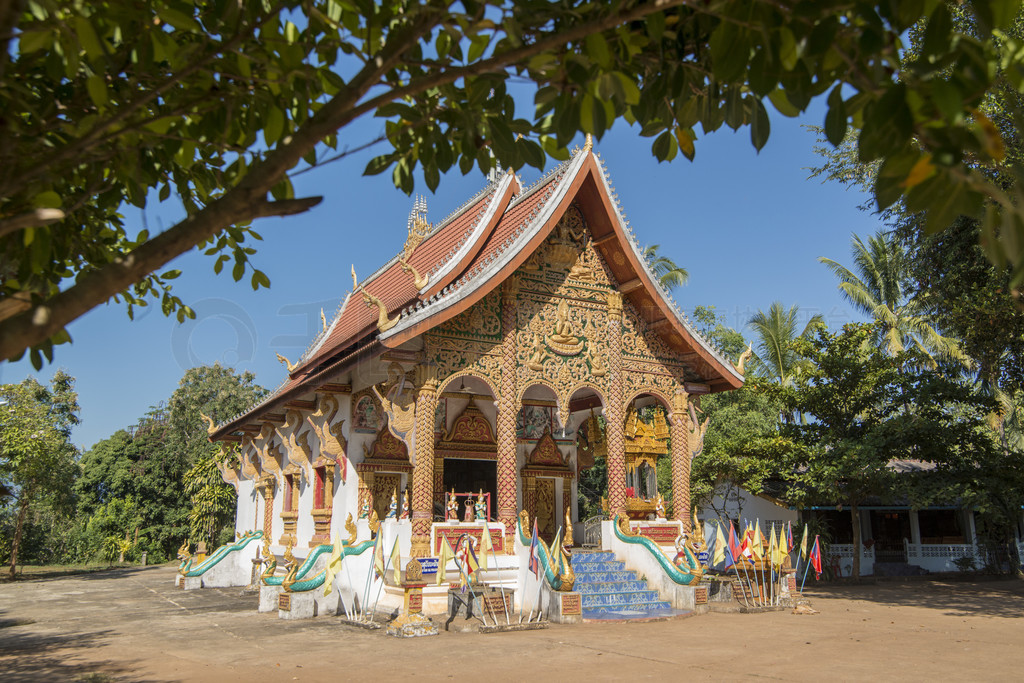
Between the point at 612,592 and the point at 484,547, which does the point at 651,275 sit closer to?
the point at 612,592

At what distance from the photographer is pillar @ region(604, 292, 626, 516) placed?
11.8 meters

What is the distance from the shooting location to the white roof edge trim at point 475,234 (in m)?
11.4

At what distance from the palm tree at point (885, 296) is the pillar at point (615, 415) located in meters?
15.9

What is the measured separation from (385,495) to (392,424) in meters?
2.60

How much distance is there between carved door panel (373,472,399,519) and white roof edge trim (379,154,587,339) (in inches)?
138

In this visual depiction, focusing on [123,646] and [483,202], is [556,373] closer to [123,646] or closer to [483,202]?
[483,202]

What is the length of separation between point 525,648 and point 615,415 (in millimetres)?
4921

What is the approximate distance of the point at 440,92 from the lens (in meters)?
3.45

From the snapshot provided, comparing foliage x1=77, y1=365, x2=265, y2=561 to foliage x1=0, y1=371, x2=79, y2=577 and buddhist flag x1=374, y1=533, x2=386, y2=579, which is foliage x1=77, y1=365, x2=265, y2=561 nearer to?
foliage x1=0, y1=371, x2=79, y2=577

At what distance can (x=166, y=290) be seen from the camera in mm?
5746

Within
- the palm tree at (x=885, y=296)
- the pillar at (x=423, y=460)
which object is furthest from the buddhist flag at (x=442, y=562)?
the palm tree at (x=885, y=296)

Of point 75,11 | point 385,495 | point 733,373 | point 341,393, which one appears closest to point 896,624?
point 733,373

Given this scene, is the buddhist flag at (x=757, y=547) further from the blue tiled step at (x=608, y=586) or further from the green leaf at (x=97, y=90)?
the green leaf at (x=97, y=90)

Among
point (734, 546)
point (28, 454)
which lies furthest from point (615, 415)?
point (28, 454)
